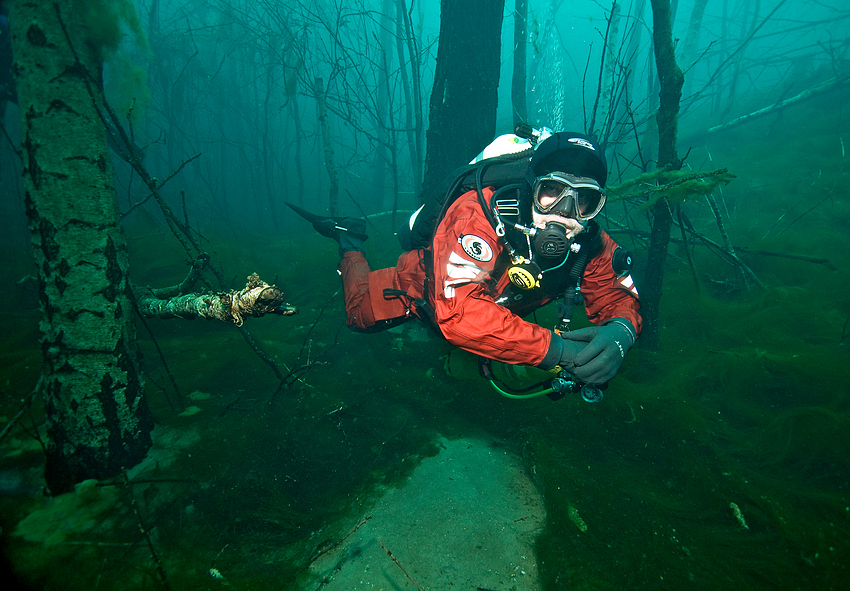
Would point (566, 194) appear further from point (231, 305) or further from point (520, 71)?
point (520, 71)

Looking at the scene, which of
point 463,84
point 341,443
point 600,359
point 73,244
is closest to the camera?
point 73,244

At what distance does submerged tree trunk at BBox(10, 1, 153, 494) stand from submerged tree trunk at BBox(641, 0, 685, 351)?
14.4 ft

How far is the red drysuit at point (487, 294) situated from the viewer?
217cm

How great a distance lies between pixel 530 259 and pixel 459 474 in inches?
61.4

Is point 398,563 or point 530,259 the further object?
point 530,259

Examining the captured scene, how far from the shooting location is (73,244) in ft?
6.33

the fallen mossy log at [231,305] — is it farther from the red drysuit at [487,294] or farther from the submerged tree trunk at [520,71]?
the submerged tree trunk at [520,71]

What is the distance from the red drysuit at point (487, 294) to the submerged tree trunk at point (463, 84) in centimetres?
273

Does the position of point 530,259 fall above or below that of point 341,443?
above

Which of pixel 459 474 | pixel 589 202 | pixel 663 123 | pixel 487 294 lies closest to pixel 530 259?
pixel 487 294

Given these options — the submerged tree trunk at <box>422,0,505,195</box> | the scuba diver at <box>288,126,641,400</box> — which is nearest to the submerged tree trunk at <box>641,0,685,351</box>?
the scuba diver at <box>288,126,641,400</box>

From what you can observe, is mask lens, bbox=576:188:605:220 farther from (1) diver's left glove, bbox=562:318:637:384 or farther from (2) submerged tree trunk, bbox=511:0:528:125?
(2) submerged tree trunk, bbox=511:0:528:125

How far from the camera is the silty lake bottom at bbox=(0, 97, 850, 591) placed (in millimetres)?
1658

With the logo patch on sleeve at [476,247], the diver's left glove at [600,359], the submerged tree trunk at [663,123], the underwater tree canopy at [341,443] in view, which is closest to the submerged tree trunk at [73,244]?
the underwater tree canopy at [341,443]
